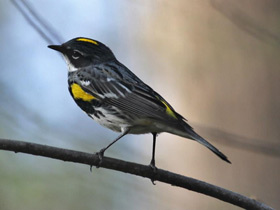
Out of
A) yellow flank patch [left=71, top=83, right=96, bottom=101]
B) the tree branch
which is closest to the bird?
yellow flank patch [left=71, top=83, right=96, bottom=101]

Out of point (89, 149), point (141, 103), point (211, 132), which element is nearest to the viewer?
point (211, 132)

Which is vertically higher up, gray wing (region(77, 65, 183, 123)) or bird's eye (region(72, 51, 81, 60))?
bird's eye (region(72, 51, 81, 60))

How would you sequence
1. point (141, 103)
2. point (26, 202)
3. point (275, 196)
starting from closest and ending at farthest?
point (141, 103), point (275, 196), point (26, 202)

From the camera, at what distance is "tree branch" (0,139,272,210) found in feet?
11.6

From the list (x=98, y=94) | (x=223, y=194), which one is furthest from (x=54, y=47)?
(x=223, y=194)

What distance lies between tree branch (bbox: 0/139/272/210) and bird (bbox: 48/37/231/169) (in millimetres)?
187

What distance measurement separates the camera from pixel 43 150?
358 cm

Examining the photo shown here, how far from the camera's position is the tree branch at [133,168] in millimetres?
3547

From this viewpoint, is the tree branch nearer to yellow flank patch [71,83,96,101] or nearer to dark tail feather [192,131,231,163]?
dark tail feather [192,131,231,163]

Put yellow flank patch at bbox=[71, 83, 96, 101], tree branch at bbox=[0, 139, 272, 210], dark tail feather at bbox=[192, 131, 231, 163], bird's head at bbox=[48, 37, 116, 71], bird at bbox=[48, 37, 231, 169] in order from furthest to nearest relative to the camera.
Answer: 1. bird's head at bbox=[48, 37, 116, 71]
2. yellow flank patch at bbox=[71, 83, 96, 101]
3. bird at bbox=[48, 37, 231, 169]
4. dark tail feather at bbox=[192, 131, 231, 163]
5. tree branch at bbox=[0, 139, 272, 210]

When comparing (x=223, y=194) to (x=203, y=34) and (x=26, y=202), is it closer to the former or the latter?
(x=203, y=34)

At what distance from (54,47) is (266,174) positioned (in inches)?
114

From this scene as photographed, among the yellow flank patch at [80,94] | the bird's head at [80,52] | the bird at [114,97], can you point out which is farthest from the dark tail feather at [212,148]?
the bird's head at [80,52]

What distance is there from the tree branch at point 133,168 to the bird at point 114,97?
0.19 metres
